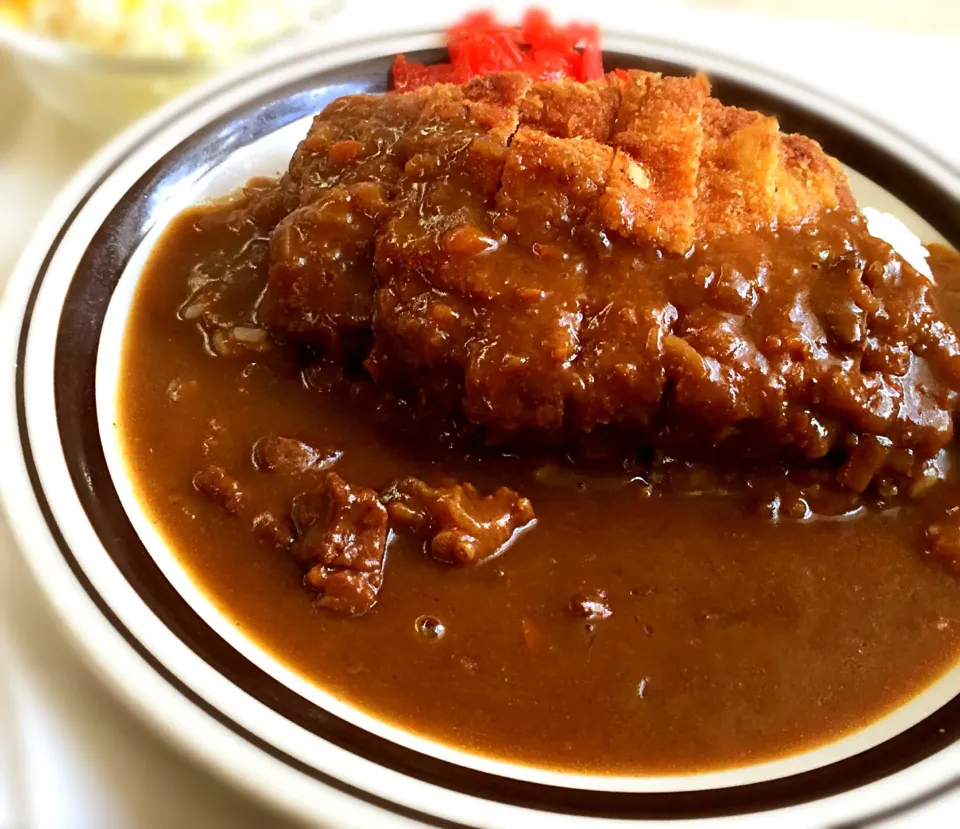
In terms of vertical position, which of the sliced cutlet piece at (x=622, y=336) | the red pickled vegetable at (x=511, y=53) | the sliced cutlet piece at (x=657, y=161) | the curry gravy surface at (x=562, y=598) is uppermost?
the red pickled vegetable at (x=511, y=53)

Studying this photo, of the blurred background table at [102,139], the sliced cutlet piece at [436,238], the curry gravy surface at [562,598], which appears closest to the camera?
the blurred background table at [102,139]

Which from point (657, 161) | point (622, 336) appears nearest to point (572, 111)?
point (657, 161)

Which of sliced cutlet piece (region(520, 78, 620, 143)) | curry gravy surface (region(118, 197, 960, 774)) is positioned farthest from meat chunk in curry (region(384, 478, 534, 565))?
sliced cutlet piece (region(520, 78, 620, 143))

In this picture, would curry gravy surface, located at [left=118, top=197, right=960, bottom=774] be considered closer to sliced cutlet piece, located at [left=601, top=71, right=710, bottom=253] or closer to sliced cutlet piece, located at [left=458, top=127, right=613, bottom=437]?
sliced cutlet piece, located at [left=458, top=127, right=613, bottom=437]

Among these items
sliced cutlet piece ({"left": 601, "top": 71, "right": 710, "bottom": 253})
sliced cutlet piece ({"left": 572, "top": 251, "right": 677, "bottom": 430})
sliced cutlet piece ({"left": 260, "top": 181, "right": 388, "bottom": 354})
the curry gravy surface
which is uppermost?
sliced cutlet piece ({"left": 601, "top": 71, "right": 710, "bottom": 253})

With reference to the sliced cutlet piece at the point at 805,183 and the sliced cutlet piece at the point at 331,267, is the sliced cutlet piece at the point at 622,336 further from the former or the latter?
the sliced cutlet piece at the point at 331,267

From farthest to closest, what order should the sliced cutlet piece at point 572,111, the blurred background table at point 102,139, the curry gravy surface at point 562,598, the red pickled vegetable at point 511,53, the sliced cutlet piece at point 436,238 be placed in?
the red pickled vegetable at point 511,53 → the sliced cutlet piece at point 572,111 → the sliced cutlet piece at point 436,238 → the curry gravy surface at point 562,598 → the blurred background table at point 102,139

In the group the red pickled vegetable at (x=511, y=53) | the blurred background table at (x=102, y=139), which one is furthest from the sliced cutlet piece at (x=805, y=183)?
the red pickled vegetable at (x=511, y=53)

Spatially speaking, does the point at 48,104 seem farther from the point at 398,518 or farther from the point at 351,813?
the point at 351,813
